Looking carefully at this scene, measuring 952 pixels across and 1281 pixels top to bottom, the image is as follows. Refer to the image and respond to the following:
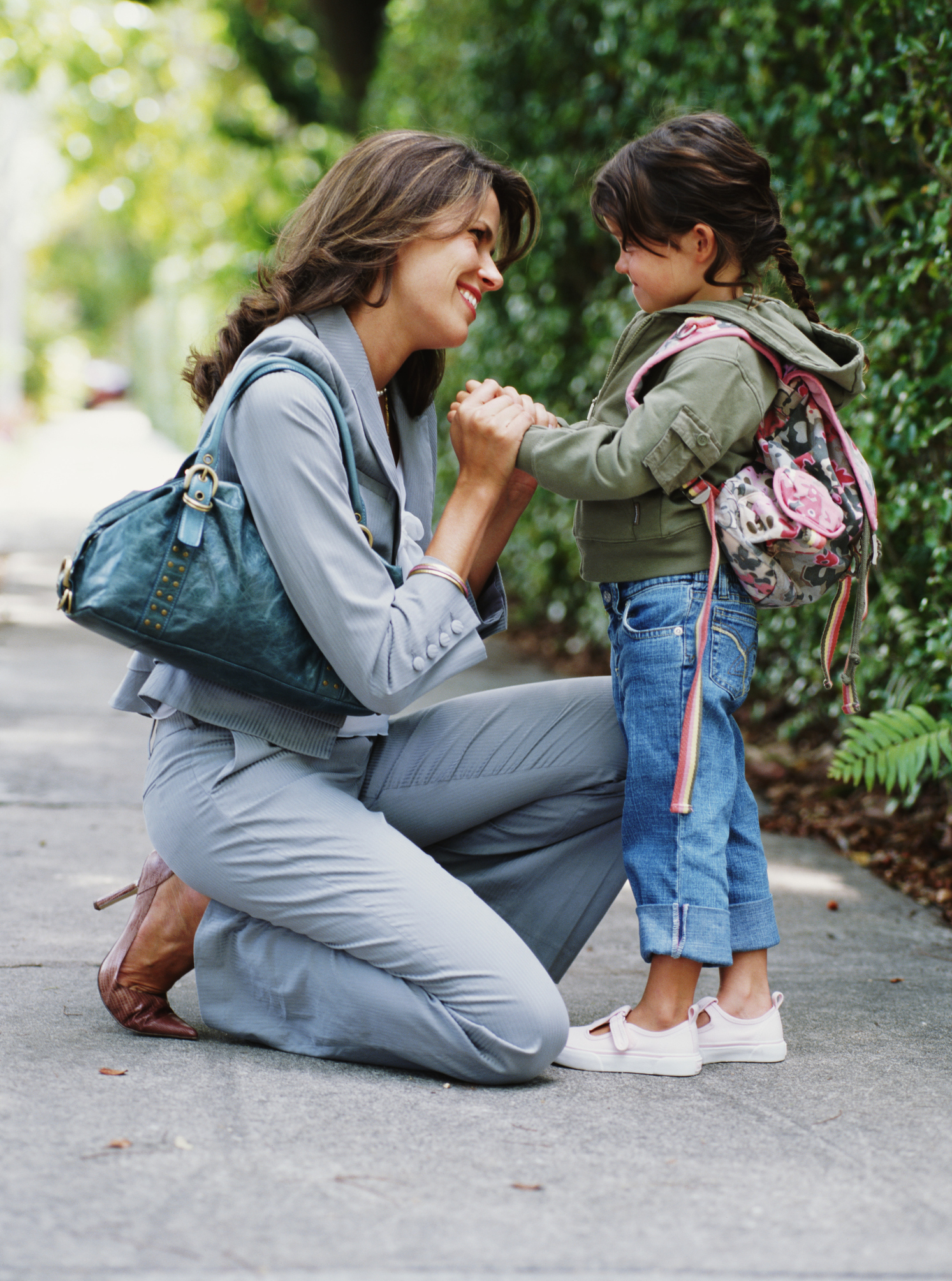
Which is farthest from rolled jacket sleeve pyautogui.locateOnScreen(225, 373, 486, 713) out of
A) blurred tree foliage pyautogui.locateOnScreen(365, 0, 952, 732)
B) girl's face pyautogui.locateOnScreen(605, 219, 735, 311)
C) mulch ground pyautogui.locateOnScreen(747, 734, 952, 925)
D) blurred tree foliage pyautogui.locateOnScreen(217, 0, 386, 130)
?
blurred tree foliage pyautogui.locateOnScreen(217, 0, 386, 130)

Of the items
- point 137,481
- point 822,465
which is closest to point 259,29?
point 137,481

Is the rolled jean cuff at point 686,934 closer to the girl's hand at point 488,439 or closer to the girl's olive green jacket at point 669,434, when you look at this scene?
the girl's olive green jacket at point 669,434

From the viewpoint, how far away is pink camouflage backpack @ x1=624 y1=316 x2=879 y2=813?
8.42 ft

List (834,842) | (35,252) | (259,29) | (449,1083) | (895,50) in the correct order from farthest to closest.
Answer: (35,252) < (259,29) < (834,842) < (895,50) < (449,1083)

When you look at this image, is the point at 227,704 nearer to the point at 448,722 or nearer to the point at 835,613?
the point at 448,722

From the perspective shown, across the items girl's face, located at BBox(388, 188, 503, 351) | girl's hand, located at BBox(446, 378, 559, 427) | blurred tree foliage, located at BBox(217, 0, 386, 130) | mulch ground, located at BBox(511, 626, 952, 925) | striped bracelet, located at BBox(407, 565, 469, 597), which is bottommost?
mulch ground, located at BBox(511, 626, 952, 925)

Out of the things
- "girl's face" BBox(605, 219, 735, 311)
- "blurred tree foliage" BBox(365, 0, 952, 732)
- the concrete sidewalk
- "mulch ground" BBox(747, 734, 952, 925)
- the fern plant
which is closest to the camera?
the concrete sidewalk

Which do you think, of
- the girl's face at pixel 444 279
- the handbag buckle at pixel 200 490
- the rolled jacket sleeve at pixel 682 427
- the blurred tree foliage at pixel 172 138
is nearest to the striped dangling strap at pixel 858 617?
the rolled jacket sleeve at pixel 682 427

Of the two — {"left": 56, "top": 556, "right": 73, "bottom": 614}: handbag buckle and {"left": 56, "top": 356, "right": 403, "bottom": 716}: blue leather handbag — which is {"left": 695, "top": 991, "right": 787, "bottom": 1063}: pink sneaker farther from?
{"left": 56, "top": 556, "right": 73, "bottom": 614}: handbag buckle

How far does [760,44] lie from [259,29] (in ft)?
37.5

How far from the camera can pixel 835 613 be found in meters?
2.82

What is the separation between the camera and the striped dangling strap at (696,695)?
255cm

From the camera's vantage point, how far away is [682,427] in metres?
2.51

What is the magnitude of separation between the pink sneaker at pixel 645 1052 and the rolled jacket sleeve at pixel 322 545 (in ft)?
2.55
